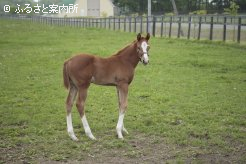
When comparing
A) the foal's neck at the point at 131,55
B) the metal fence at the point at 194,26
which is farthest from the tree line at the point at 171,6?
the foal's neck at the point at 131,55

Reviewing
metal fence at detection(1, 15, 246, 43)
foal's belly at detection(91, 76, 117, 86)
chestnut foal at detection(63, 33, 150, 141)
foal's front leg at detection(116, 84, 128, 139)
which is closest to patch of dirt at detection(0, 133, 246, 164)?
foal's front leg at detection(116, 84, 128, 139)

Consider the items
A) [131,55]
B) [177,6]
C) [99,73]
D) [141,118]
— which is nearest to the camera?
[99,73]

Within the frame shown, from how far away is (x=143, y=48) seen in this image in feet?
23.4

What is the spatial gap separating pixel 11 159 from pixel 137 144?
6.93 ft

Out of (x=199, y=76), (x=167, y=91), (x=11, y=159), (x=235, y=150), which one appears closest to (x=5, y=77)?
(x=167, y=91)

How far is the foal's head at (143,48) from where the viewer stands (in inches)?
279

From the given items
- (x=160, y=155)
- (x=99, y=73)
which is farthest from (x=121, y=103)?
(x=160, y=155)

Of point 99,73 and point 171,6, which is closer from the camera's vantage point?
point 99,73

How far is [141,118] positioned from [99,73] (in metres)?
1.81

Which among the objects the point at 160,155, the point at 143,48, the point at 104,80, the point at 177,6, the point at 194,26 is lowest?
the point at 160,155

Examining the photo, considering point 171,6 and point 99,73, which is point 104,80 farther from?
point 171,6

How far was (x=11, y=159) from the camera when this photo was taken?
641cm

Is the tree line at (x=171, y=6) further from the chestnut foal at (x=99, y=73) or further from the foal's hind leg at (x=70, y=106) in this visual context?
the foal's hind leg at (x=70, y=106)

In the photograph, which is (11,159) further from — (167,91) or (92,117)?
(167,91)
